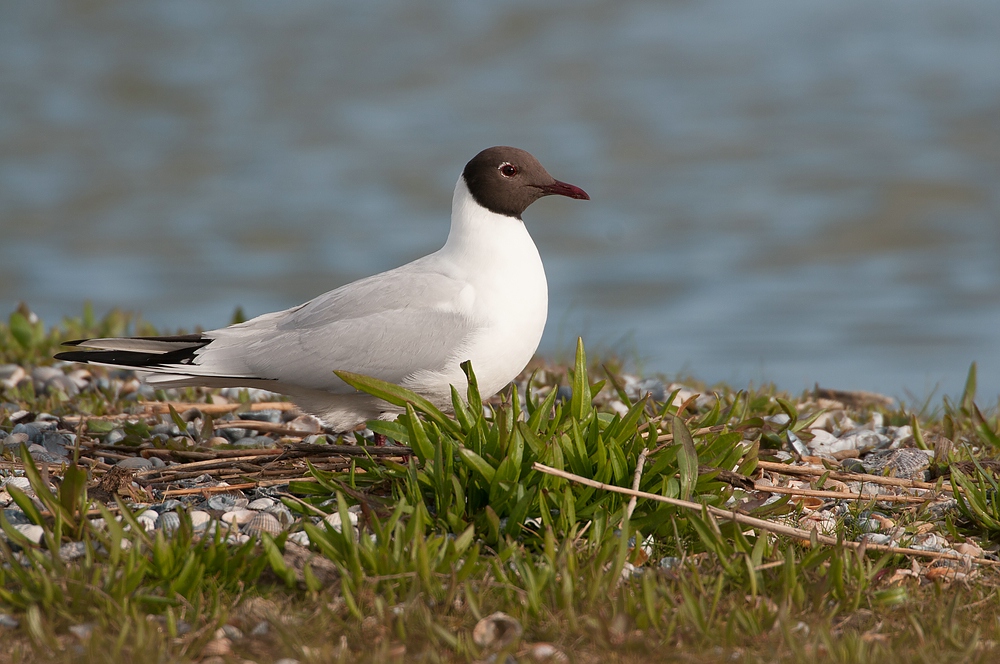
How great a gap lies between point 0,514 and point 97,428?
1.55 metres

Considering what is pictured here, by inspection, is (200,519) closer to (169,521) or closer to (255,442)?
(169,521)

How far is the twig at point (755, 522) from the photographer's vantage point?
3277 millimetres

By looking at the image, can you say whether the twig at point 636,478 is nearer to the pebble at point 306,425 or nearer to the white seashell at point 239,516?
the white seashell at point 239,516

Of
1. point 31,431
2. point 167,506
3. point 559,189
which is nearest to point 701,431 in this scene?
point 559,189

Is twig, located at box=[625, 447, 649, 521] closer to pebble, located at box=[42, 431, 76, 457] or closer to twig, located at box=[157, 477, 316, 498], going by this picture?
twig, located at box=[157, 477, 316, 498]

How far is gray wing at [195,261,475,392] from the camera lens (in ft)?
13.9

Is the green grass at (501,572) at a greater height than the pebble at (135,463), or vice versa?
the pebble at (135,463)

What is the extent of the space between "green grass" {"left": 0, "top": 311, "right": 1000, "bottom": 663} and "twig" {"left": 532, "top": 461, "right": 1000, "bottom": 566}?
0.04 meters

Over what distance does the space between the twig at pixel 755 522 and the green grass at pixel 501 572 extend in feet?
0.15

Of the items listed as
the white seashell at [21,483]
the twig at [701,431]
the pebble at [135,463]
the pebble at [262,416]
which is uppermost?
the pebble at [262,416]

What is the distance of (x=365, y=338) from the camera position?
4285 mm

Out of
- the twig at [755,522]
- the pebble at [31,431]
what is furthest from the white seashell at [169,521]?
the pebble at [31,431]

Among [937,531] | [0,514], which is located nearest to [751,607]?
[937,531]

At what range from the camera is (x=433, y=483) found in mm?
3396
